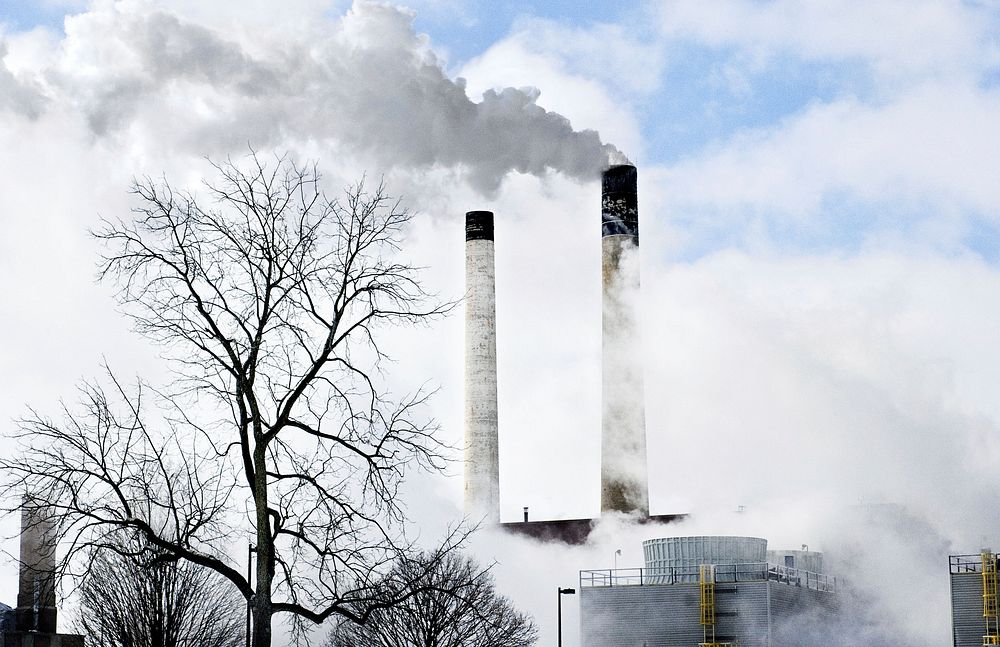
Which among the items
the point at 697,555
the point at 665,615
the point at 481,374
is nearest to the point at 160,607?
the point at 665,615

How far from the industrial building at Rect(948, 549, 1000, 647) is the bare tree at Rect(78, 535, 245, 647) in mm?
23262

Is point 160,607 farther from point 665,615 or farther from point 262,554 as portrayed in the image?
point 665,615

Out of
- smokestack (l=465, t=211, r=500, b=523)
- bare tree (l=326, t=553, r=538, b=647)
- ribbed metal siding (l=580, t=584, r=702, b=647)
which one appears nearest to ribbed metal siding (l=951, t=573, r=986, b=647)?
ribbed metal siding (l=580, t=584, r=702, b=647)

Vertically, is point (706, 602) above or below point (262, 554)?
below

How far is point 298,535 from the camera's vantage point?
1437 cm

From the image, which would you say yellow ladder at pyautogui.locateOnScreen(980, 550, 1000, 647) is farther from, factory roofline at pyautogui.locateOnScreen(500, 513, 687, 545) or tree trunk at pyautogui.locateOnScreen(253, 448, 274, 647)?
tree trunk at pyautogui.locateOnScreen(253, 448, 274, 647)

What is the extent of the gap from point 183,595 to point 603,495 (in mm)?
32975

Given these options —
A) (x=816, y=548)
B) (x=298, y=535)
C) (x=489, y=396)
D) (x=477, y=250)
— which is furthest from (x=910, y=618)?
(x=298, y=535)

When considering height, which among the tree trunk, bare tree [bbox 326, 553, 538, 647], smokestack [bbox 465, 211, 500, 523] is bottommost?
bare tree [bbox 326, 553, 538, 647]

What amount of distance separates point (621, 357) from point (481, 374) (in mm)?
6709

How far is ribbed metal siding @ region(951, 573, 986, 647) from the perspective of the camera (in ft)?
152

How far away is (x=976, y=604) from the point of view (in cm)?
4672

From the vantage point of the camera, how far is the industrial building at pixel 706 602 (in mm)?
50875

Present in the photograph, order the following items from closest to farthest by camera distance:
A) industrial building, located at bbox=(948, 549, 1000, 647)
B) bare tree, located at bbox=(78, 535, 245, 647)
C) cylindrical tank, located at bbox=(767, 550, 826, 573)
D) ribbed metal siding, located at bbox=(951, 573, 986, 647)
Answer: bare tree, located at bbox=(78, 535, 245, 647) < industrial building, located at bbox=(948, 549, 1000, 647) < ribbed metal siding, located at bbox=(951, 573, 986, 647) < cylindrical tank, located at bbox=(767, 550, 826, 573)
